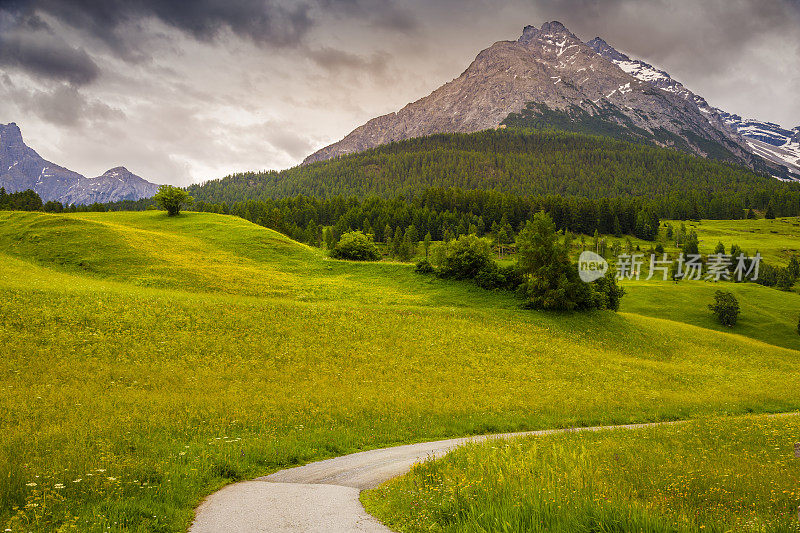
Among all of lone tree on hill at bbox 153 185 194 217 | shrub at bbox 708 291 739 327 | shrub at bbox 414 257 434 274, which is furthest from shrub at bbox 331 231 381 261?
shrub at bbox 708 291 739 327

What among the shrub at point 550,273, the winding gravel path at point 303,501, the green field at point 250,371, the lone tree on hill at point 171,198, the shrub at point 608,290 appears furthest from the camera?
the lone tree on hill at point 171,198

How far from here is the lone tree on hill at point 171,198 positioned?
102625 mm

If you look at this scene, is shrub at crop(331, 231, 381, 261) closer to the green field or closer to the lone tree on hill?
the green field

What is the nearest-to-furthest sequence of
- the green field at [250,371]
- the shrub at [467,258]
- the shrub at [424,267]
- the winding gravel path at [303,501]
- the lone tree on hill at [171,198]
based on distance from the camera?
the winding gravel path at [303,501], the green field at [250,371], the shrub at [467,258], the shrub at [424,267], the lone tree on hill at [171,198]

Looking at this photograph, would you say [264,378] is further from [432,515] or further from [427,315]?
[427,315]

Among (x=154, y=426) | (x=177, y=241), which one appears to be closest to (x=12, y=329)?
(x=154, y=426)

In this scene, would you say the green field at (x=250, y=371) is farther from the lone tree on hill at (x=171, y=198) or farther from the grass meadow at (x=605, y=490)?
the lone tree on hill at (x=171, y=198)

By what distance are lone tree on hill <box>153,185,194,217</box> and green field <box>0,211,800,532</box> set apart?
35.0 metres

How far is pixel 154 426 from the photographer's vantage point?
1566cm

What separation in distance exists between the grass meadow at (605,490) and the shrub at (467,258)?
50.8 metres

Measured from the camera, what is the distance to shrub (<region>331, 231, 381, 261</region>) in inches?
3228

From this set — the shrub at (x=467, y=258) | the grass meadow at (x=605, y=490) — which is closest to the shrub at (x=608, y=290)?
the shrub at (x=467, y=258)

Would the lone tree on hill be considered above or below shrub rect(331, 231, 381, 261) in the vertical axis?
above

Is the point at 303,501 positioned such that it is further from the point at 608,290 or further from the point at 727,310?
the point at 727,310
